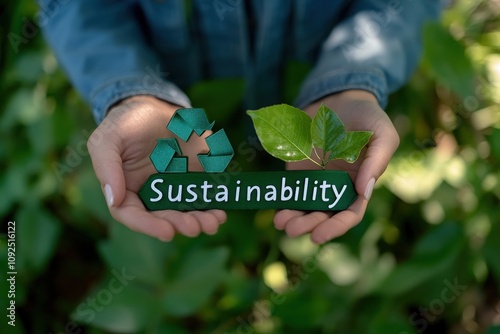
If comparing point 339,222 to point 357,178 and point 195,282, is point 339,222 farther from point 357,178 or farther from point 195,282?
point 195,282

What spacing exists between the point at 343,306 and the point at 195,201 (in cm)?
35

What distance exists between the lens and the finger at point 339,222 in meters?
0.30

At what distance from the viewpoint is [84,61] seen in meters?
0.45

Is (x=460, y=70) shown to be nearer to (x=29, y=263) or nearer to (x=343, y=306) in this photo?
(x=343, y=306)

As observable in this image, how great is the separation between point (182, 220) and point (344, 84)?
0.15 metres

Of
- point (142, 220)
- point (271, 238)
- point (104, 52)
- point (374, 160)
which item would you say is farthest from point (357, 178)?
point (271, 238)

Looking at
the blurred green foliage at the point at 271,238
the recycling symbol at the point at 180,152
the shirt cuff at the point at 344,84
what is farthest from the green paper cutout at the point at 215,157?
the blurred green foliage at the point at 271,238

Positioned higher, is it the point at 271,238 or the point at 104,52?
the point at 104,52

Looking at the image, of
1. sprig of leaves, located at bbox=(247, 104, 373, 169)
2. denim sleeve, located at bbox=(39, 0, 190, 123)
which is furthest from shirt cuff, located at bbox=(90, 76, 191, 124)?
sprig of leaves, located at bbox=(247, 104, 373, 169)

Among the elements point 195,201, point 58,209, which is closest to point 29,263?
point 58,209

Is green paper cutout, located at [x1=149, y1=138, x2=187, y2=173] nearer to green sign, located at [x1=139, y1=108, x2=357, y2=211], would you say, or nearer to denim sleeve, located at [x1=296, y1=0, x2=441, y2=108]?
green sign, located at [x1=139, y1=108, x2=357, y2=211]

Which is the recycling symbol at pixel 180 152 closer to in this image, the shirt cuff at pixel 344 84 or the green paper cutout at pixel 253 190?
the green paper cutout at pixel 253 190

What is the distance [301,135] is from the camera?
0.30m

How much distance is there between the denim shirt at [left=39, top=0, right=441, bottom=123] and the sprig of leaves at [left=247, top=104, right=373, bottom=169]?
90 millimetres
